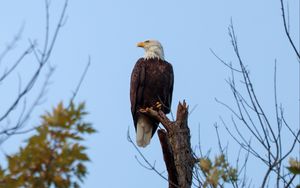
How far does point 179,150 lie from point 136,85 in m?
2.93

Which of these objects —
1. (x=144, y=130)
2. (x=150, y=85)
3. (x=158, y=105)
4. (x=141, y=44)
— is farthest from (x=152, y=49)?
(x=144, y=130)

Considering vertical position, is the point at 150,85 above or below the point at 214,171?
above

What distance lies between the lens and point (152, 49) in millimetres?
8203

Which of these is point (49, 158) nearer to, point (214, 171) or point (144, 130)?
point (214, 171)

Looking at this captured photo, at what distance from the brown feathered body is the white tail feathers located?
56mm

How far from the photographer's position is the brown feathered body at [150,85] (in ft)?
25.2

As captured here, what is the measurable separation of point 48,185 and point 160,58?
21.6 ft

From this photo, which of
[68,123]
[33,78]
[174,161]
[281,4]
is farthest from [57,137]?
[174,161]

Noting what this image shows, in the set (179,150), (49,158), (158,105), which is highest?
(158,105)

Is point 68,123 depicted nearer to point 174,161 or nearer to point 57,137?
point 57,137

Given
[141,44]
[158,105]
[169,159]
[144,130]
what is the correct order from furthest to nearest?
1. [141,44]
2. [144,130]
3. [158,105]
4. [169,159]

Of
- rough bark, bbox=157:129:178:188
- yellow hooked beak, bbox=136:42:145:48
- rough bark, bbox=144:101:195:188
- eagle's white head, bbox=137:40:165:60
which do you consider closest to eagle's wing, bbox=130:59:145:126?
eagle's white head, bbox=137:40:165:60

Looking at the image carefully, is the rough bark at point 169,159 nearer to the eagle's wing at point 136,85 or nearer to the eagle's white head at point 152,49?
the eagle's wing at point 136,85

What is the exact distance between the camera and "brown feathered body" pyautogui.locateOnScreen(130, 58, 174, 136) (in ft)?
25.2
